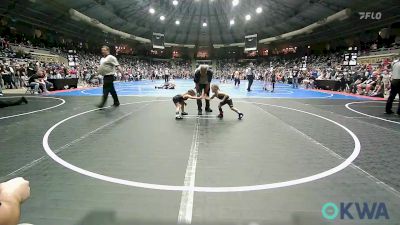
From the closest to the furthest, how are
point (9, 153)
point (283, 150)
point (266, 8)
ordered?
point (9, 153)
point (283, 150)
point (266, 8)

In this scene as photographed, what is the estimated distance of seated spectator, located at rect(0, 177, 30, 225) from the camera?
1.48m

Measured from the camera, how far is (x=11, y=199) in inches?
60.0

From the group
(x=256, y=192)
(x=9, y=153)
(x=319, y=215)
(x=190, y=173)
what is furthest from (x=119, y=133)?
(x=319, y=215)

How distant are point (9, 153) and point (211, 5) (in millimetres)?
49777

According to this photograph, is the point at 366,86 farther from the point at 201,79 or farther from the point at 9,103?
the point at 9,103

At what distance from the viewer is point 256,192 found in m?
3.08

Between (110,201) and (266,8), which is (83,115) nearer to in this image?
(110,201)
